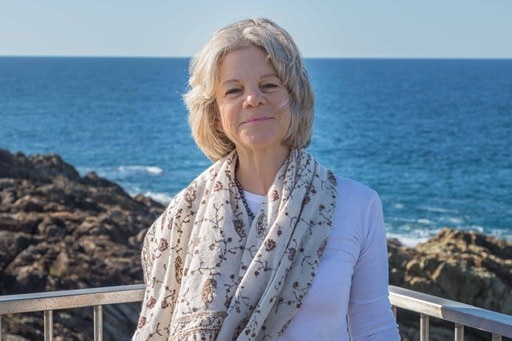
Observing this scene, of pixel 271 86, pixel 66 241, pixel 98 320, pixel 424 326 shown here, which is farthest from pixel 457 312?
pixel 66 241

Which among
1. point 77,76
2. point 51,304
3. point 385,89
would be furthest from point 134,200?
point 77,76

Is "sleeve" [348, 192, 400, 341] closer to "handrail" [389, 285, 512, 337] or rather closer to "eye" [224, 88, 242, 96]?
"handrail" [389, 285, 512, 337]

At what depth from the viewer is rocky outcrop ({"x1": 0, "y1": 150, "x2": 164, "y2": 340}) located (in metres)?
7.64

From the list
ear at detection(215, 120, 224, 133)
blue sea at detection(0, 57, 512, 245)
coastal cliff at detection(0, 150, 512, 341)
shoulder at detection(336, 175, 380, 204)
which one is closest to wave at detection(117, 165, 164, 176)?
blue sea at detection(0, 57, 512, 245)

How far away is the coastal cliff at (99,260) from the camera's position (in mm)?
7867

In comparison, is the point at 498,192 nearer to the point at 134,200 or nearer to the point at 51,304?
the point at 134,200

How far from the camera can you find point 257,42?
2.48 metres

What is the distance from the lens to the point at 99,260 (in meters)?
10.5

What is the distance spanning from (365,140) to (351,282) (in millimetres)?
43310

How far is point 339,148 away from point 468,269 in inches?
1247

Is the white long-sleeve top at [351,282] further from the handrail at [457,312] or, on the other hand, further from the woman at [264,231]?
the handrail at [457,312]

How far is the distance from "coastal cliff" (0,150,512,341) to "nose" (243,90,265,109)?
4.41m

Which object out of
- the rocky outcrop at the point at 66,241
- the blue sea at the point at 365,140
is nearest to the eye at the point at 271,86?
the rocky outcrop at the point at 66,241

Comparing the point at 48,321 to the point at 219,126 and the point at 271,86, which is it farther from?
the point at 271,86
